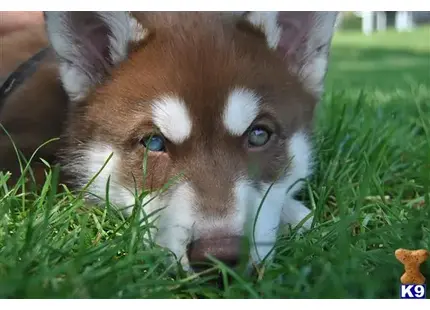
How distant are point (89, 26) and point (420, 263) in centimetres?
128

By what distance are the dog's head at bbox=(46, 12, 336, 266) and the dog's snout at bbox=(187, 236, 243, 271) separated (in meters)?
0.08

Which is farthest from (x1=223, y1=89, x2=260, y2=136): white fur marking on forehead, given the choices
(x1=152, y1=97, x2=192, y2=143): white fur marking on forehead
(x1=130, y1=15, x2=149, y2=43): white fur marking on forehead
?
(x1=130, y1=15, x2=149, y2=43): white fur marking on forehead

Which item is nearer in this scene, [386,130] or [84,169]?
[84,169]

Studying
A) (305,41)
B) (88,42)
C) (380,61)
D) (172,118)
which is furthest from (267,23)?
(380,61)

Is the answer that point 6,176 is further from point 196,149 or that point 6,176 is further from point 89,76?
point 196,149

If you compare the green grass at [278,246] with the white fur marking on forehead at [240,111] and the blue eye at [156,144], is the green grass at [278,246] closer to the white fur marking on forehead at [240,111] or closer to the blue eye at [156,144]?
the blue eye at [156,144]

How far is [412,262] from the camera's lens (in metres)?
1.71

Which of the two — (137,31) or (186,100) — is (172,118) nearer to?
(186,100)

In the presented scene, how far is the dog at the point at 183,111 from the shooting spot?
1880mm

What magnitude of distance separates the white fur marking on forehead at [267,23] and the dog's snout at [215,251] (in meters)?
0.83

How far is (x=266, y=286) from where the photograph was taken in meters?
1.57

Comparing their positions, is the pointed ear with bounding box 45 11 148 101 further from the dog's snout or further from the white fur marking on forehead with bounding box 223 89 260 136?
the dog's snout
